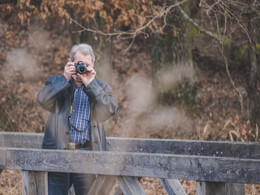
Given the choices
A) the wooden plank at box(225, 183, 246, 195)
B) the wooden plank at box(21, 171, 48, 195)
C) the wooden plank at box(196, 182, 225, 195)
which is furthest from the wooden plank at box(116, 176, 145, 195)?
the wooden plank at box(225, 183, 246, 195)

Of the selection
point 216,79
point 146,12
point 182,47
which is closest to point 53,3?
point 146,12

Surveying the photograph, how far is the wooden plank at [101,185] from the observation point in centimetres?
331

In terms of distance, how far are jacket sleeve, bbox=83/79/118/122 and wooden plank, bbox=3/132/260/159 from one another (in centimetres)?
74

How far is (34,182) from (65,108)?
702 millimetres

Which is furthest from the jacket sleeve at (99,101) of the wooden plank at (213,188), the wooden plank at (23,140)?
the wooden plank at (23,140)

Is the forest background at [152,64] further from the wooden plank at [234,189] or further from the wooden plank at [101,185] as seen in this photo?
the wooden plank at [101,185]

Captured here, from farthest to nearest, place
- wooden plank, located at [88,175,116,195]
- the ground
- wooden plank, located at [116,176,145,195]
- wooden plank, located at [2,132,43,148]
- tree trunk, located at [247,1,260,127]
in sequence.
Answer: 1. the ground
2. tree trunk, located at [247,1,260,127]
3. wooden plank, located at [2,132,43,148]
4. wooden plank, located at [88,175,116,195]
5. wooden plank, located at [116,176,145,195]

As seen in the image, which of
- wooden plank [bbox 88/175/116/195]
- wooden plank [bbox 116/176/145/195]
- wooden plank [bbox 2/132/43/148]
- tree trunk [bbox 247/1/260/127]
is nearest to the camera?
wooden plank [bbox 116/176/145/195]

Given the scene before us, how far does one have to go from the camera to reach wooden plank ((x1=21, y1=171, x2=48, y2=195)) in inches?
132

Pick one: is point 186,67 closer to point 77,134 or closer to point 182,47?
point 182,47

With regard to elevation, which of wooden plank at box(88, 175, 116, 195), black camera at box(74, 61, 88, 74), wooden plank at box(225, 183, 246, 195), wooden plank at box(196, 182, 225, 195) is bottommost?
wooden plank at box(225, 183, 246, 195)

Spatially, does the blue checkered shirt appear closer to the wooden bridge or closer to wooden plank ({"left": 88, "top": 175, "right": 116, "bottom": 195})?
the wooden bridge

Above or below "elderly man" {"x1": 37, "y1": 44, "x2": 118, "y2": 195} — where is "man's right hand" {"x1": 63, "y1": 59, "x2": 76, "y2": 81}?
above

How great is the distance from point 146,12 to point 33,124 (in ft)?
13.5
